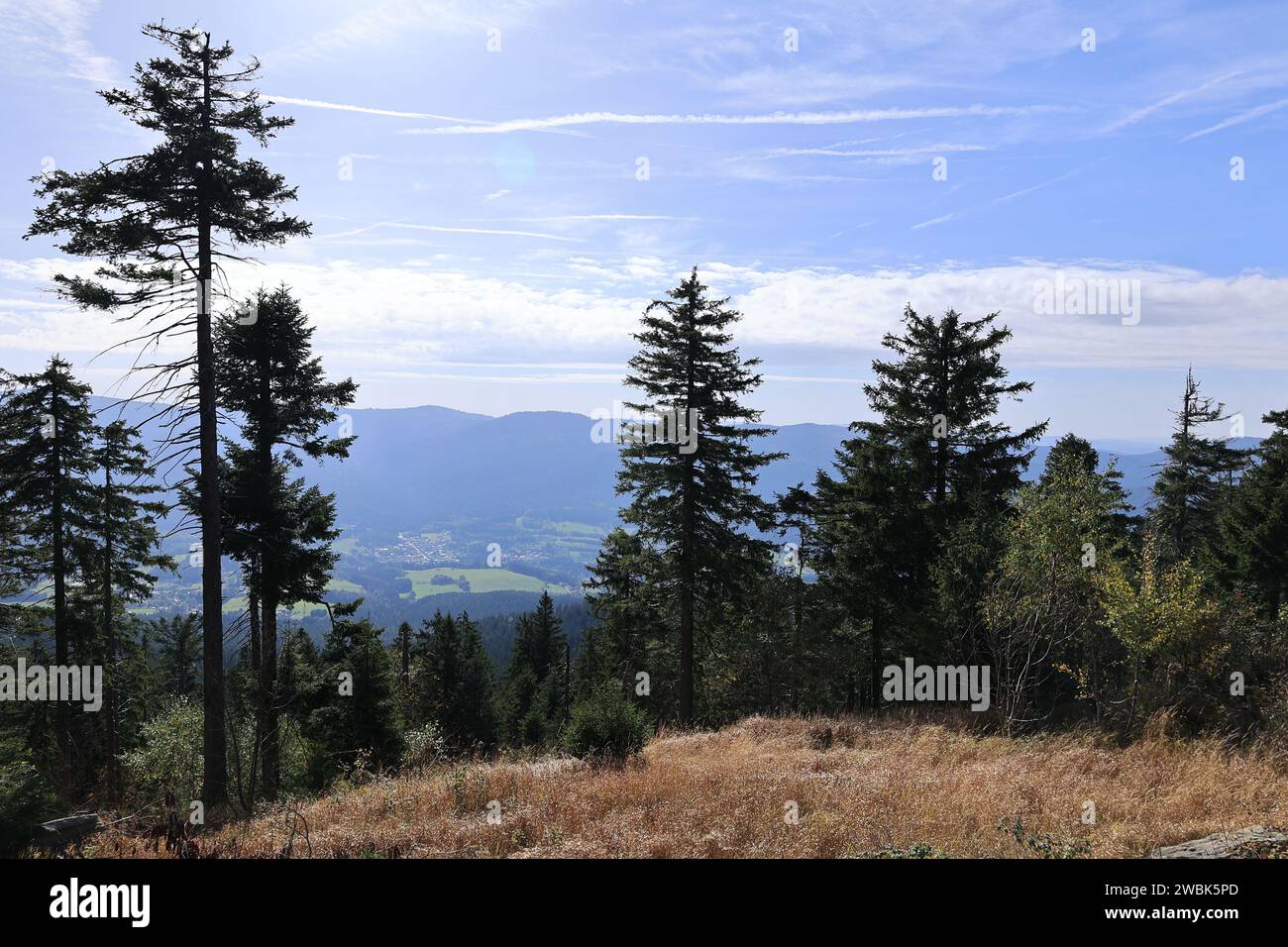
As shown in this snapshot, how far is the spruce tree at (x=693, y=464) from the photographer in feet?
77.6

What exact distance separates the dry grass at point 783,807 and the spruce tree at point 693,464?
11091 millimetres

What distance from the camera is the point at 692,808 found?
904 cm

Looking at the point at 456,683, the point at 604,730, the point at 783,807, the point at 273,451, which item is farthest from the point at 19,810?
the point at 456,683

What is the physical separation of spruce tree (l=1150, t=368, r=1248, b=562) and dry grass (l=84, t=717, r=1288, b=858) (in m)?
39.9

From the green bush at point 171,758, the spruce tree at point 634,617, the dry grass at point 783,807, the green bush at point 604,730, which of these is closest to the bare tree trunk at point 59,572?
the green bush at point 171,758

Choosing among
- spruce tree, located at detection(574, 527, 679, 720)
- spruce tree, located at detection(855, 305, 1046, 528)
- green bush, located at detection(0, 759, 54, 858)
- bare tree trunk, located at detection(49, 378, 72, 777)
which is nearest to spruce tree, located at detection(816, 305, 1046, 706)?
spruce tree, located at detection(855, 305, 1046, 528)

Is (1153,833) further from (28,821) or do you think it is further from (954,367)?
(954,367)

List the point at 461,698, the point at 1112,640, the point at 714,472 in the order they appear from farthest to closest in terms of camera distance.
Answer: the point at 461,698 < the point at 714,472 < the point at 1112,640

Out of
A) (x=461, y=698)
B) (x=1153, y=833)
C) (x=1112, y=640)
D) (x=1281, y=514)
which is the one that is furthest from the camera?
(x=461, y=698)

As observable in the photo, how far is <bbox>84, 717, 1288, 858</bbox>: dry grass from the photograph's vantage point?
786 centimetres

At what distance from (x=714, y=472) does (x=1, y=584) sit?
73.8 feet

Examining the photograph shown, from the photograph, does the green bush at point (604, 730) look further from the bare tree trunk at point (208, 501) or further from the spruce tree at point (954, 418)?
the spruce tree at point (954, 418)
